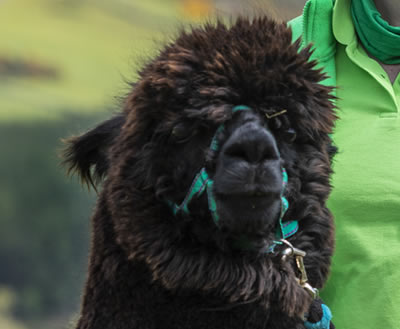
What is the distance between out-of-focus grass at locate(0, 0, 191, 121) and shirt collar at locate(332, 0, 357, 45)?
2712mm

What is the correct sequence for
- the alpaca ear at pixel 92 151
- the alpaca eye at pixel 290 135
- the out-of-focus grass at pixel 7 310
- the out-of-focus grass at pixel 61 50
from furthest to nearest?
1. the out-of-focus grass at pixel 61 50
2. the out-of-focus grass at pixel 7 310
3. the alpaca ear at pixel 92 151
4. the alpaca eye at pixel 290 135

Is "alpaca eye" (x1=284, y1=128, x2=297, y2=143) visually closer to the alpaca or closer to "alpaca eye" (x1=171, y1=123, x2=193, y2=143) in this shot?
the alpaca

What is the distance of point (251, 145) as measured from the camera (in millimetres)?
1431

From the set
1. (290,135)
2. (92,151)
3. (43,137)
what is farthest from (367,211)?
(43,137)

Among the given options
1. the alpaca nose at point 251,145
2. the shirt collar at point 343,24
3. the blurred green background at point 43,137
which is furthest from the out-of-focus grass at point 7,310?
the alpaca nose at point 251,145

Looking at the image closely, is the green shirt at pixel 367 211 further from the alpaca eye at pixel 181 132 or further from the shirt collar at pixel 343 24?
the alpaca eye at pixel 181 132

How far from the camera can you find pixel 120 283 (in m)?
1.56

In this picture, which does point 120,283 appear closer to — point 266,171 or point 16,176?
point 266,171

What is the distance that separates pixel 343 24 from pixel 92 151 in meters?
0.81

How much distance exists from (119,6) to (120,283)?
4121mm

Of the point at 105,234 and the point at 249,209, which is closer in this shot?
the point at 249,209

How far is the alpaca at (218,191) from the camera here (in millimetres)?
1479

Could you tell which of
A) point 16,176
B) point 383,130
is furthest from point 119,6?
point 383,130

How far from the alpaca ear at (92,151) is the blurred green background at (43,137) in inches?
103
